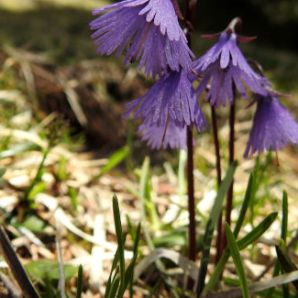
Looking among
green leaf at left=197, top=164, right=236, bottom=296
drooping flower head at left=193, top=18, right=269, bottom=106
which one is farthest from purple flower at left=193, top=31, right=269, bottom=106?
green leaf at left=197, top=164, right=236, bottom=296

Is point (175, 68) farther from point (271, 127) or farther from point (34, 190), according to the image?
point (34, 190)

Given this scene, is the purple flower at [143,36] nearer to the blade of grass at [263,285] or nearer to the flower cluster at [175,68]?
the flower cluster at [175,68]

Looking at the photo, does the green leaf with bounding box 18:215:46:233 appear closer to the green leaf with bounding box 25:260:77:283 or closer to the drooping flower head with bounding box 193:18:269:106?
the green leaf with bounding box 25:260:77:283

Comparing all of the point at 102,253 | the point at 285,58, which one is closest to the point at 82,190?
the point at 102,253

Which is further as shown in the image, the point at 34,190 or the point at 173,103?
the point at 34,190

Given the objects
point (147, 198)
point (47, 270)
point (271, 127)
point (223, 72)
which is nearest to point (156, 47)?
point (223, 72)

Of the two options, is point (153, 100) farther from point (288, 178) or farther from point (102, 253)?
point (288, 178)

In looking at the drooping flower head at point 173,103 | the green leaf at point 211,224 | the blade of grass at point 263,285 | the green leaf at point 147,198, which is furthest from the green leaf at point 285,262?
the green leaf at point 147,198
